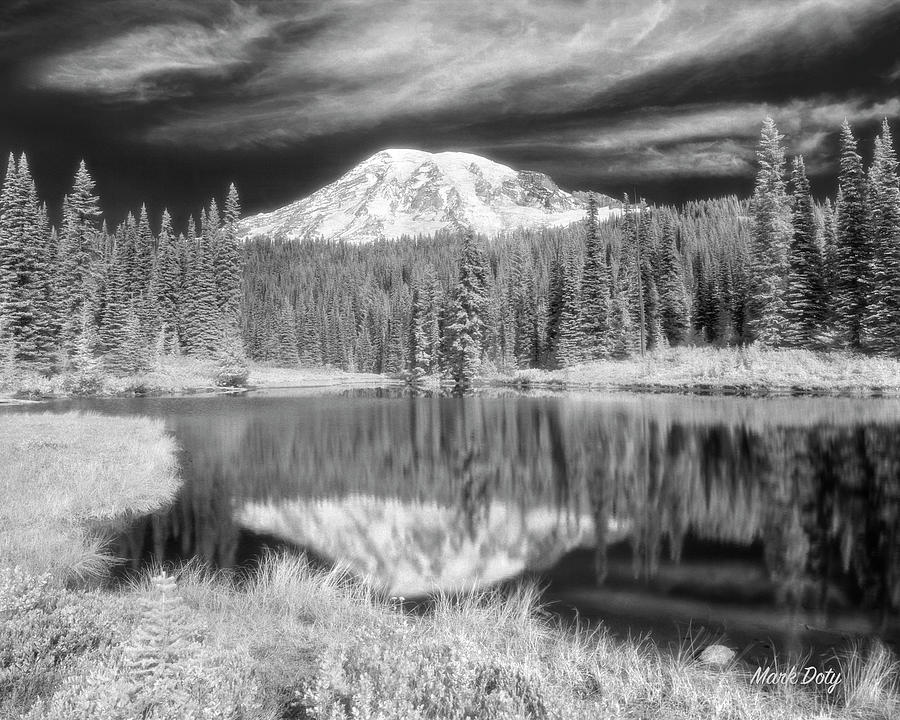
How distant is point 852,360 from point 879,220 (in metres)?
12.0

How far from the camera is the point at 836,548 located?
12750 mm

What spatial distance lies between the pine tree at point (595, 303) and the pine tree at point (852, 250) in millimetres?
23591

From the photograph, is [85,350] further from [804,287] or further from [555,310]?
[804,287]

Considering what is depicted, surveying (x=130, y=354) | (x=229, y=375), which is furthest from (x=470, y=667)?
(x=130, y=354)

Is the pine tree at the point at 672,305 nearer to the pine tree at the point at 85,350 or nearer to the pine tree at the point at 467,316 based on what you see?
the pine tree at the point at 467,316

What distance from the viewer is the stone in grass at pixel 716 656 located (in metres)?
7.88

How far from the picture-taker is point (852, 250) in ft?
167

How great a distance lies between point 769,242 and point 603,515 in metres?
47.1

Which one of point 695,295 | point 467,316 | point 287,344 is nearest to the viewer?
point 467,316

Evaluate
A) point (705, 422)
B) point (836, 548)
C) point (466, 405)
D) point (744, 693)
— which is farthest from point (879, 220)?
point (744, 693)

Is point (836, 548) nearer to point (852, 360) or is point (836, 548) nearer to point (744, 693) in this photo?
point (744, 693)

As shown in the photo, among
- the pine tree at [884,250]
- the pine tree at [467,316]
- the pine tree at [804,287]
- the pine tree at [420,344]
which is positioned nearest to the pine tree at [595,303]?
the pine tree at [467,316]

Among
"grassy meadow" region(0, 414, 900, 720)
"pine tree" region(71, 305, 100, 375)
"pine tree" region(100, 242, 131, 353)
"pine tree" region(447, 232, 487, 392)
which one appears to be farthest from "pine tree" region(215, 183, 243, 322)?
"grassy meadow" region(0, 414, 900, 720)

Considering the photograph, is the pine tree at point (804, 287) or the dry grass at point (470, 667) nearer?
the dry grass at point (470, 667)
